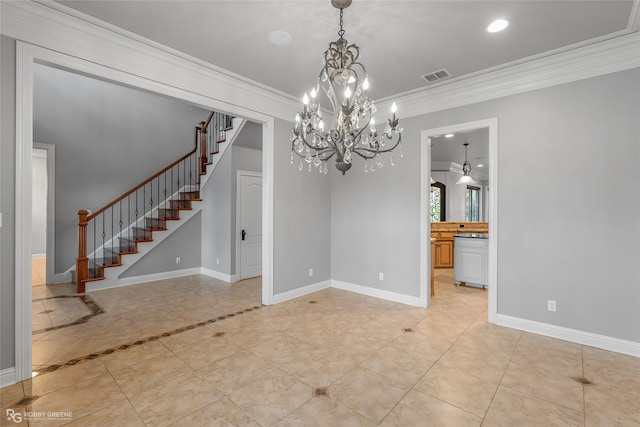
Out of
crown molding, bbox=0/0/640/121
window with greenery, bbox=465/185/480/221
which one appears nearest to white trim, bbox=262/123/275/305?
crown molding, bbox=0/0/640/121

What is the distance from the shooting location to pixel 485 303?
461 centimetres

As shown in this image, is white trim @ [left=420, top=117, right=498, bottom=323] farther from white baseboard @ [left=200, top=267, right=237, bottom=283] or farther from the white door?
white baseboard @ [left=200, top=267, right=237, bottom=283]

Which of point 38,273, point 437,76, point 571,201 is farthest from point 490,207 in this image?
point 38,273

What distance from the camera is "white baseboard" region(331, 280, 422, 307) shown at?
4473mm

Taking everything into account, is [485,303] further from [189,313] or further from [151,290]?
[151,290]

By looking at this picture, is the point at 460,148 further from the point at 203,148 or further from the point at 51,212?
the point at 51,212

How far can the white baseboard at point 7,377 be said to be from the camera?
2336mm

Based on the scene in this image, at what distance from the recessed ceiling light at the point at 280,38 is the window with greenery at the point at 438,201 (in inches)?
321

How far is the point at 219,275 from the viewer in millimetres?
6125

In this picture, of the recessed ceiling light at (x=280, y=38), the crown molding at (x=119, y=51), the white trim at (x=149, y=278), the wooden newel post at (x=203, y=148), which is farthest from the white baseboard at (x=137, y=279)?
the recessed ceiling light at (x=280, y=38)

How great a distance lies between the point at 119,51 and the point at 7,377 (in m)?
2.99

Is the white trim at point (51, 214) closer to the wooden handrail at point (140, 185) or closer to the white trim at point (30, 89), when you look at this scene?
the wooden handrail at point (140, 185)

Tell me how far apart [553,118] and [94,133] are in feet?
25.3

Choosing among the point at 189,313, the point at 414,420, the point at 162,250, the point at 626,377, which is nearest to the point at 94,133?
the point at 162,250
